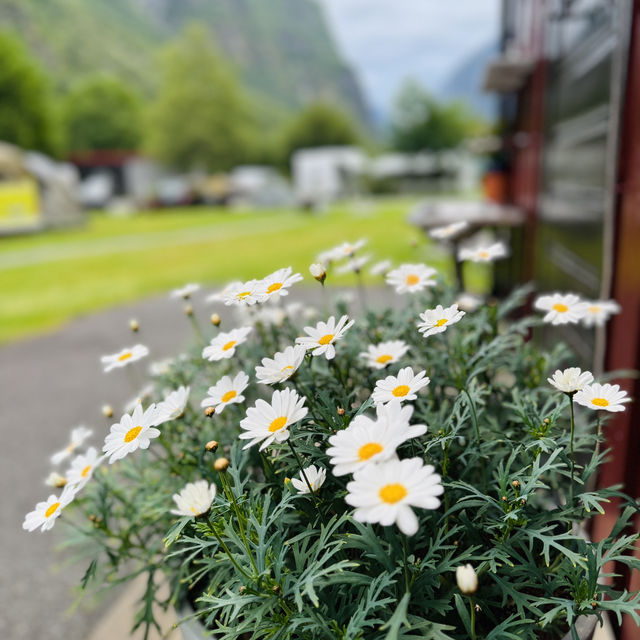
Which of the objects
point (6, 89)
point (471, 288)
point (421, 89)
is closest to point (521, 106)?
point (471, 288)

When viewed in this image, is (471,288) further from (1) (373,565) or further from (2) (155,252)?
(2) (155,252)

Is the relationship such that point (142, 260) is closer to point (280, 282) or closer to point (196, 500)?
point (280, 282)

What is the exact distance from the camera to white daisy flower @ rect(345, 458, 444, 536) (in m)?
0.59

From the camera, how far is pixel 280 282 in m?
0.91

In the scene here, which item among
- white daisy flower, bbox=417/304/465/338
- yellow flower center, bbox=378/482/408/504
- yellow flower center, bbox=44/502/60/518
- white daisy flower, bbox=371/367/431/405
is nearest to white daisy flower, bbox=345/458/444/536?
yellow flower center, bbox=378/482/408/504

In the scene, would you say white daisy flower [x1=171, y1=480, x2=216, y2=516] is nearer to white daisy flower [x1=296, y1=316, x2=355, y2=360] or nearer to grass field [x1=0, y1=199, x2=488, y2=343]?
white daisy flower [x1=296, y1=316, x2=355, y2=360]

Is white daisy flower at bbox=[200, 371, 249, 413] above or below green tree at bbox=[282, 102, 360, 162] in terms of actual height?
below

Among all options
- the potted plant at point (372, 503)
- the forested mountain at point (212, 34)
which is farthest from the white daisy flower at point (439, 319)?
the forested mountain at point (212, 34)

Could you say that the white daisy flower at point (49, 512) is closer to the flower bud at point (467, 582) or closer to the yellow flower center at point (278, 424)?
the yellow flower center at point (278, 424)

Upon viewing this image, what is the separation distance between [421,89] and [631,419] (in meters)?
55.5

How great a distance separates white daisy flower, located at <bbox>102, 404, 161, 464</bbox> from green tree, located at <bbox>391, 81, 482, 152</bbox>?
50.0m

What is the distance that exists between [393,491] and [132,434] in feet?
1.33

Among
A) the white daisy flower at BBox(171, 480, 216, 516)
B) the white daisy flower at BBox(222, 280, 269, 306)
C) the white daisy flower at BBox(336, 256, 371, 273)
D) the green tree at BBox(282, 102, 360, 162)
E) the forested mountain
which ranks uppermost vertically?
the forested mountain

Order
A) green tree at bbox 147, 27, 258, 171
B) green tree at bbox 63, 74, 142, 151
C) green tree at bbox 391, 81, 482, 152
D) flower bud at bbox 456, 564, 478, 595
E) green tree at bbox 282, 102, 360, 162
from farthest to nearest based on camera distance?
green tree at bbox 63, 74, 142, 151, green tree at bbox 391, 81, 482, 152, green tree at bbox 282, 102, 360, 162, green tree at bbox 147, 27, 258, 171, flower bud at bbox 456, 564, 478, 595
